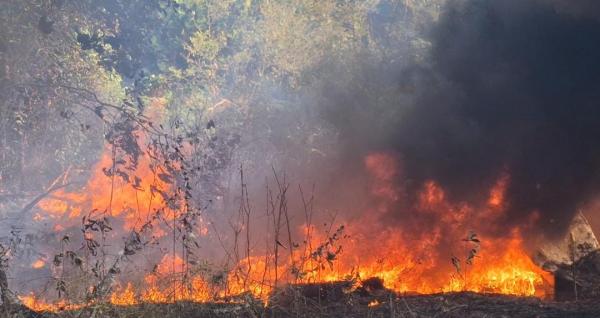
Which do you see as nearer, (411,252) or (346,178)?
(411,252)

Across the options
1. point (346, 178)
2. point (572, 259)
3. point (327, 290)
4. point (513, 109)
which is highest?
point (513, 109)

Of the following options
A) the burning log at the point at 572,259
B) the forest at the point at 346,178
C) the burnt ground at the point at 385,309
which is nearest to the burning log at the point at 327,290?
the forest at the point at 346,178

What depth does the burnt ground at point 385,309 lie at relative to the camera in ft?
20.1

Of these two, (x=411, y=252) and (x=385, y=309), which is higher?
(x=411, y=252)

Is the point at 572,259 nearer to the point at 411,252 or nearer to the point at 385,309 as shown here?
the point at 411,252

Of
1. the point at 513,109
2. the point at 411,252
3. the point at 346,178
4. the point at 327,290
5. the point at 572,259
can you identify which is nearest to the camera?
the point at 327,290

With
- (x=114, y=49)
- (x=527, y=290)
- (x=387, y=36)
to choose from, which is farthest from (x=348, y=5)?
(x=527, y=290)

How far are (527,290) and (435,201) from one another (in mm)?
2422

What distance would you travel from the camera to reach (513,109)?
10844 mm

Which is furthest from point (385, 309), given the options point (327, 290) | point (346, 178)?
point (346, 178)

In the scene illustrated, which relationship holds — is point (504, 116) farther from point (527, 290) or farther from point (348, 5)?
point (348, 5)

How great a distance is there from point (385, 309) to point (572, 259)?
433 centimetres

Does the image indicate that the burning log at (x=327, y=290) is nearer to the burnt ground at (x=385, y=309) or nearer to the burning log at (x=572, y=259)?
the burnt ground at (x=385, y=309)

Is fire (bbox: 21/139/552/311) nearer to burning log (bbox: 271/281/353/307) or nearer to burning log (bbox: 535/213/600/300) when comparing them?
burning log (bbox: 535/213/600/300)
